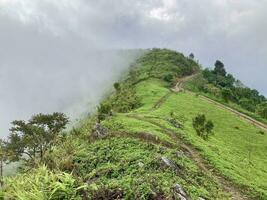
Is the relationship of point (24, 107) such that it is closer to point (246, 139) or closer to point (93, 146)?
point (246, 139)

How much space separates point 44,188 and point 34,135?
31.2 m

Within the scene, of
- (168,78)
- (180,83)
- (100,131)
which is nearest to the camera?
(100,131)

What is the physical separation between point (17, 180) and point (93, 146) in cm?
1576

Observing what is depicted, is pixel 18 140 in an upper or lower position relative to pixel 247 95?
lower

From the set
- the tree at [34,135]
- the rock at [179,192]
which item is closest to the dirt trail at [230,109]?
the tree at [34,135]

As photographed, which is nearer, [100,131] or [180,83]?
[100,131]

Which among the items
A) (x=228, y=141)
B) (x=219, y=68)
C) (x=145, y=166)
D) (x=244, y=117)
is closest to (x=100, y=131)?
(x=145, y=166)

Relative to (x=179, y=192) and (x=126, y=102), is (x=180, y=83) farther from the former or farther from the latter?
(x=179, y=192)

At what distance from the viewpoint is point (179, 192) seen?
85.7 feet

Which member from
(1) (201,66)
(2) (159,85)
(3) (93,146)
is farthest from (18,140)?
(1) (201,66)

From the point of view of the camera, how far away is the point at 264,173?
44969 millimetres

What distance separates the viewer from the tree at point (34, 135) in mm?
50084

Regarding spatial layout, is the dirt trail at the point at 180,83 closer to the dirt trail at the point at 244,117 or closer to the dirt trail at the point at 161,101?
the dirt trail at the point at 244,117

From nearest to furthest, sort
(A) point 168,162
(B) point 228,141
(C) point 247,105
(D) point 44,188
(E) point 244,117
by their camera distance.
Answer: (D) point 44,188, (A) point 168,162, (B) point 228,141, (E) point 244,117, (C) point 247,105
